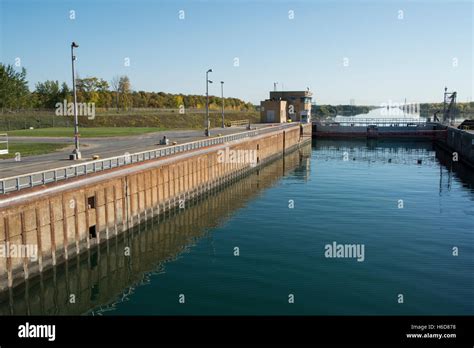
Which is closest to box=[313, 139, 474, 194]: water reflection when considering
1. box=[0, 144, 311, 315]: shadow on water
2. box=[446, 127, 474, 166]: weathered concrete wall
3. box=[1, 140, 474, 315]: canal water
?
box=[446, 127, 474, 166]: weathered concrete wall

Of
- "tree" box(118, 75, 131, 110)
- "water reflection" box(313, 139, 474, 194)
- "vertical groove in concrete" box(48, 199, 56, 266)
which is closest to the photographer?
"vertical groove in concrete" box(48, 199, 56, 266)

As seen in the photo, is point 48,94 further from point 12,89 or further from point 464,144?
point 464,144

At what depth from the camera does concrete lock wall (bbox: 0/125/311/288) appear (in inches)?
927

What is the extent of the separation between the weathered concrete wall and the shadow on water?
44.6m

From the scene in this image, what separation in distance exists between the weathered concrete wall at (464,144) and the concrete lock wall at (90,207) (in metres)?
45.5

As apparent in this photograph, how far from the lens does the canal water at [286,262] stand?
22.6m

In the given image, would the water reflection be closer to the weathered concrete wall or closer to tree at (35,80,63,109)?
the weathered concrete wall

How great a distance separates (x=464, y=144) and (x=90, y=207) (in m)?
69.3

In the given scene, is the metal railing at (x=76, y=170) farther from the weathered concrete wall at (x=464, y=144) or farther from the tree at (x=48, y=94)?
the tree at (x=48, y=94)

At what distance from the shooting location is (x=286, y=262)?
28.2m

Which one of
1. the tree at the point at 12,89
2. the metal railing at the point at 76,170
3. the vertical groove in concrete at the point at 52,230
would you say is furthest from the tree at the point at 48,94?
the vertical groove in concrete at the point at 52,230

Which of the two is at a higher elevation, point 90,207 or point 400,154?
point 90,207

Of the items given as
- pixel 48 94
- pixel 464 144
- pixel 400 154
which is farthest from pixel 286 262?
pixel 48 94
